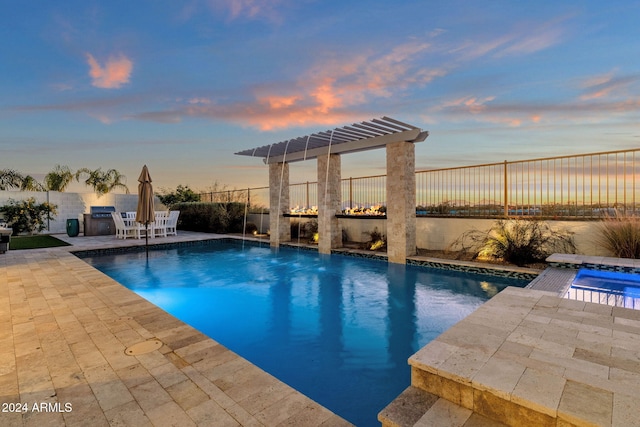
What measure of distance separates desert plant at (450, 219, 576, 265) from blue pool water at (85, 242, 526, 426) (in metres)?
0.89

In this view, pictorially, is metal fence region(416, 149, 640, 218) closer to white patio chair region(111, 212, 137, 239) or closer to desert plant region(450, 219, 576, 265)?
desert plant region(450, 219, 576, 265)

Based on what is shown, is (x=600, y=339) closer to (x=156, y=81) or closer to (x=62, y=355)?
(x=62, y=355)

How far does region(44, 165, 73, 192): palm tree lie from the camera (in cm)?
1827

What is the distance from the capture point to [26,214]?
1246cm

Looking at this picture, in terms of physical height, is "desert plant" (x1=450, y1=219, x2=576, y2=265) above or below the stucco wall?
below

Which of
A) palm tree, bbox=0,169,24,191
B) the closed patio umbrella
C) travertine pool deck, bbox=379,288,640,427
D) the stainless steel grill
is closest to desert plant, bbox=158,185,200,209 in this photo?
the stainless steel grill

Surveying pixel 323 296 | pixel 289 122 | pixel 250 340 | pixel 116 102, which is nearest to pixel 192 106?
pixel 116 102

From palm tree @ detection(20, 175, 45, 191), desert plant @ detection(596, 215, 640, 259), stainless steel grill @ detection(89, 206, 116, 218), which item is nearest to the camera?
desert plant @ detection(596, 215, 640, 259)

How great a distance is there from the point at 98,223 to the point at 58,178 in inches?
334

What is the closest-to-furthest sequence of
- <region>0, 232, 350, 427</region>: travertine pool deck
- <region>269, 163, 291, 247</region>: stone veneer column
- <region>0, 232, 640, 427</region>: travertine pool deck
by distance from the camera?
<region>0, 232, 640, 427</region>: travertine pool deck
<region>0, 232, 350, 427</region>: travertine pool deck
<region>269, 163, 291, 247</region>: stone veneer column

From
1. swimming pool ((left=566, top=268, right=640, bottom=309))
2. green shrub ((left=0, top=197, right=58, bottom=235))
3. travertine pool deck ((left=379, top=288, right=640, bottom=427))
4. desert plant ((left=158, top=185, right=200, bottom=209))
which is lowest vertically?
swimming pool ((left=566, top=268, right=640, bottom=309))

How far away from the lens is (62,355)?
8.33 feet

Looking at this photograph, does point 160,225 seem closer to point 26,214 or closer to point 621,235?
point 26,214

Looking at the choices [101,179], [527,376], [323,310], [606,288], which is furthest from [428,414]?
[101,179]
